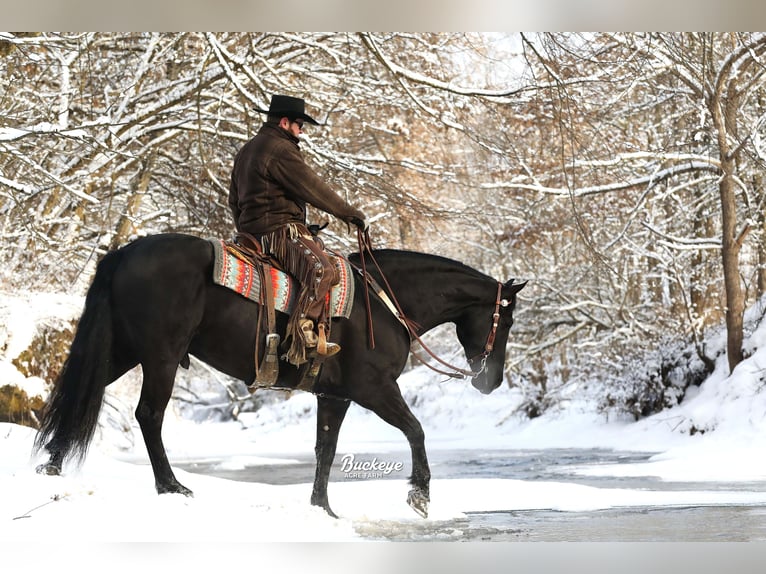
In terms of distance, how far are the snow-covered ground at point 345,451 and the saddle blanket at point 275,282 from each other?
3.59ft

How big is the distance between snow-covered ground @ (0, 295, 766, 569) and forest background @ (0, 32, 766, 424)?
55 centimetres

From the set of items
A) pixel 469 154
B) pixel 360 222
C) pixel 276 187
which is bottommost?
pixel 360 222

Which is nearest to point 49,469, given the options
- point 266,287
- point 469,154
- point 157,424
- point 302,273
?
point 157,424

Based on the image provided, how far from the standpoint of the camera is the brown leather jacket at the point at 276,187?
5793mm

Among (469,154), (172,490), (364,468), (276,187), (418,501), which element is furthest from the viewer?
(469,154)

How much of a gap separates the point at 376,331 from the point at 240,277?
85 cm

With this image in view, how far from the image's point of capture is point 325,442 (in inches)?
235

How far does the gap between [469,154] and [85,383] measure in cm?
1202

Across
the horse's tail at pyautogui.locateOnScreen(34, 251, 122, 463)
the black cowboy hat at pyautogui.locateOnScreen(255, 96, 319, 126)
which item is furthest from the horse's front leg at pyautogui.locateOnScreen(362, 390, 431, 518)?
the black cowboy hat at pyautogui.locateOnScreen(255, 96, 319, 126)

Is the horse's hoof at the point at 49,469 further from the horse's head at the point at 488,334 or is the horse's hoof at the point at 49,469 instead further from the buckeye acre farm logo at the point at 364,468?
the horse's head at the point at 488,334

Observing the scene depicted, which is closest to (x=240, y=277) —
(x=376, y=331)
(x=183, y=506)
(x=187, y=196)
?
(x=376, y=331)

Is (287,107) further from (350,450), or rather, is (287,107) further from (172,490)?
(350,450)

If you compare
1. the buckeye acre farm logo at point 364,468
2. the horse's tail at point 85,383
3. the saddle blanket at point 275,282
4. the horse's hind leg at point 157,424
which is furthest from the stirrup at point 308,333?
the buckeye acre farm logo at point 364,468

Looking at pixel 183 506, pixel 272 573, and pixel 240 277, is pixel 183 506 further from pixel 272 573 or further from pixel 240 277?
pixel 240 277
